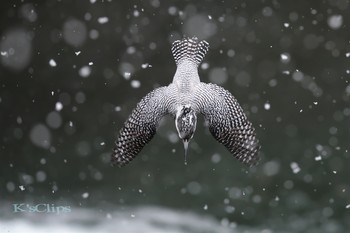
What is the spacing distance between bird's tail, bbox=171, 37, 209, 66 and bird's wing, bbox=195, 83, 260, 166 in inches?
3.5

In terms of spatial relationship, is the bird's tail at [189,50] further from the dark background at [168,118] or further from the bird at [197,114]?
the dark background at [168,118]

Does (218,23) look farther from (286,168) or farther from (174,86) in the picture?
(174,86)

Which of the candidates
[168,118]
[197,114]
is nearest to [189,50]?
[197,114]

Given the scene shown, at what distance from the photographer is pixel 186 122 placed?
156 centimetres

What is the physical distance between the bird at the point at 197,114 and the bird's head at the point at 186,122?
0.10 m

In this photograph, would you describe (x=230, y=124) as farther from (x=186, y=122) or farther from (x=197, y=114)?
(x=186, y=122)

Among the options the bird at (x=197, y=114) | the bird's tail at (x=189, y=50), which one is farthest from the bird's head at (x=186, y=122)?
the bird's tail at (x=189, y=50)

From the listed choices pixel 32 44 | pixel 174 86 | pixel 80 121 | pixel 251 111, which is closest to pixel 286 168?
pixel 251 111

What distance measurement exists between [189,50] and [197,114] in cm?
19

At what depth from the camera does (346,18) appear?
113 inches

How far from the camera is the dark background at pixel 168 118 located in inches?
→ 113

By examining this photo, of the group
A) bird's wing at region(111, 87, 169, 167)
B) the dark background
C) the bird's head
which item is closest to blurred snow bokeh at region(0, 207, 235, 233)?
the dark background

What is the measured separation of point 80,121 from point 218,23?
84 cm

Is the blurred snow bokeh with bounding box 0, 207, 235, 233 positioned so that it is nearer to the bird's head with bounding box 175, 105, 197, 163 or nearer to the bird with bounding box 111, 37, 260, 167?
the bird with bounding box 111, 37, 260, 167
